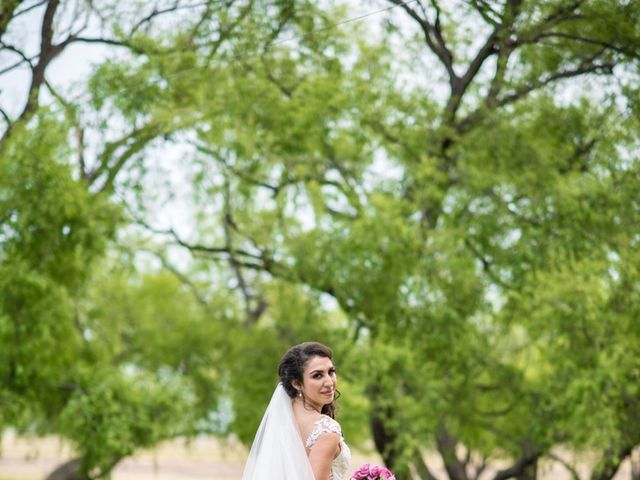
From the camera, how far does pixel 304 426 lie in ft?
17.0

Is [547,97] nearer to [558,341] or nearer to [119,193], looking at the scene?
[558,341]

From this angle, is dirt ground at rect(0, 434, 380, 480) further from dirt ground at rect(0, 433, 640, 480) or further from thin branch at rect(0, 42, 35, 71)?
thin branch at rect(0, 42, 35, 71)

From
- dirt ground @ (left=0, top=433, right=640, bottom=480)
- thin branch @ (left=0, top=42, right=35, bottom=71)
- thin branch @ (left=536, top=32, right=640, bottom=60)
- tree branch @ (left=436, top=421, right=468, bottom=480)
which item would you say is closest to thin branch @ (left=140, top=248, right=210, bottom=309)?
tree branch @ (left=436, top=421, right=468, bottom=480)

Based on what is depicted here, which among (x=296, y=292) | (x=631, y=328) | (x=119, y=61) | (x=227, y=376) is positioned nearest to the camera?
(x=631, y=328)

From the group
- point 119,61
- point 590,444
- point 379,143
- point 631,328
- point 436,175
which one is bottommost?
point 590,444

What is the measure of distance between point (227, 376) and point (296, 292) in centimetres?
475

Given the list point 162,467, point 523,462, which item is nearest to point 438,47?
point 523,462

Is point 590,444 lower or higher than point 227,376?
lower

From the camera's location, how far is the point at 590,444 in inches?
533

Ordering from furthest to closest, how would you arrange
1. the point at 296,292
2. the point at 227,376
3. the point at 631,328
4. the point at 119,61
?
the point at 227,376 → the point at 296,292 → the point at 119,61 → the point at 631,328

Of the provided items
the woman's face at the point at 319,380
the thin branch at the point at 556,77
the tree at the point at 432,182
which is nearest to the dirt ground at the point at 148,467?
the tree at the point at 432,182

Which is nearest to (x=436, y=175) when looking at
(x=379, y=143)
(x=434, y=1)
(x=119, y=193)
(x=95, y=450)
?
(x=379, y=143)

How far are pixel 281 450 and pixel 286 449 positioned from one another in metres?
0.06

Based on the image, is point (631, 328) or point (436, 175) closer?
point (631, 328)
